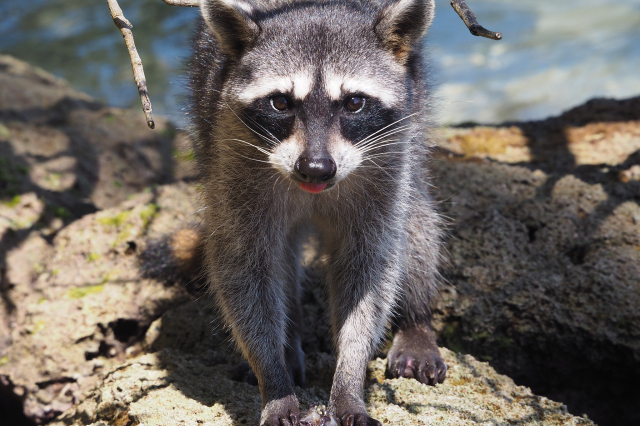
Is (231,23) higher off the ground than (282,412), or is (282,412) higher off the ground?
(231,23)

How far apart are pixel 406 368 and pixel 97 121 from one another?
15.2ft

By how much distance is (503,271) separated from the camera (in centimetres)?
438

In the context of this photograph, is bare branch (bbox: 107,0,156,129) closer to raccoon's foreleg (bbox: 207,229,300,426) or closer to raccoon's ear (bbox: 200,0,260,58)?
raccoon's ear (bbox: 200,0,260,58)

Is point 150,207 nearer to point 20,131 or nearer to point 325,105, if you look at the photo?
point 20,131

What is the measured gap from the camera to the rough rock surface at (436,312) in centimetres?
358

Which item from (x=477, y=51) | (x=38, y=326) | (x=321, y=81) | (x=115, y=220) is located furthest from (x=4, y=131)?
(x=477, y=51)

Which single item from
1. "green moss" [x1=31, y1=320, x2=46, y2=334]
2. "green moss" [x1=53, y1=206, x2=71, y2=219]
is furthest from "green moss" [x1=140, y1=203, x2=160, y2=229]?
"green moss" [x1=31, y1=320, x2=46, y2=334]

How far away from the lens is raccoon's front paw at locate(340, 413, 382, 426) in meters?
3.12

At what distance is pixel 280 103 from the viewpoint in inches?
124

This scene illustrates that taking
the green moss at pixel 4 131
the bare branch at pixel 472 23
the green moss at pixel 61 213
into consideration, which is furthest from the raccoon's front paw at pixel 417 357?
the green moss at pixel 4 131

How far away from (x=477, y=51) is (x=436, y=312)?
13.4 metres

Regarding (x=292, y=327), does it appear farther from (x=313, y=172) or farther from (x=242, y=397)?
(x=313, y=172)

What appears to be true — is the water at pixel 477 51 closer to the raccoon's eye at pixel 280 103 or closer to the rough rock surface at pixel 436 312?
the rough rock surface at pixel 436 312

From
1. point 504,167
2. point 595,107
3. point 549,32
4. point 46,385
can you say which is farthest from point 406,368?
point 549,32
